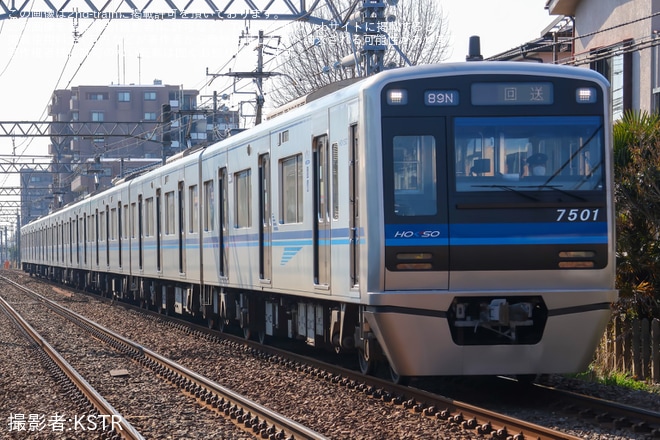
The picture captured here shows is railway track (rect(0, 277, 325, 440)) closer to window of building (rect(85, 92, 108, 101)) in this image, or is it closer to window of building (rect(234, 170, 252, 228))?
window of building (rect(234, 170, 252, 228))

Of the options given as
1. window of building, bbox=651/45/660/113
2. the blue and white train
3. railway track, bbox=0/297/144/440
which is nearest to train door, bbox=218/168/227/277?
railway track, bbox=0/297/144/440

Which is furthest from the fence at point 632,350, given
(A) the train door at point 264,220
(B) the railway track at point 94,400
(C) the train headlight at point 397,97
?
(B) the railway track at point 94,400

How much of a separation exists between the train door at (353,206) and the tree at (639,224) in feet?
12.0

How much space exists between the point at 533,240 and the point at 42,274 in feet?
160

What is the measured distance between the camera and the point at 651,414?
8.12 meters

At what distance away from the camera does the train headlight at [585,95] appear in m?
9.54

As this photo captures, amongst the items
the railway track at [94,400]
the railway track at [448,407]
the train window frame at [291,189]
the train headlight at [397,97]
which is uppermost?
the train headlight at [397,97]

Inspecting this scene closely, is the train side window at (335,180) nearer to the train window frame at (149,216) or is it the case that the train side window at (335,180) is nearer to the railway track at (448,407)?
the railway track at (448,407)

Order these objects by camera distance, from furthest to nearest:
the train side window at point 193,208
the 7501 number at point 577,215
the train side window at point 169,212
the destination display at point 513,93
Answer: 1. the train side window at point 169,212
2. the train side window at point 193,208
3. the destination display at point 513,93
4. the 7501 number at point 577,215

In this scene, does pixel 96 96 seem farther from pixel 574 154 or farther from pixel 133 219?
pixel 574 154

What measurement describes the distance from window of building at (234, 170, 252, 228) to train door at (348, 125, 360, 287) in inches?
166

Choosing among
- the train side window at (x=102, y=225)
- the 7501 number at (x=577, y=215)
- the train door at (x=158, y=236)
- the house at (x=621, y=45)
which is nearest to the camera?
the 7501 number at (x=577, y=215)

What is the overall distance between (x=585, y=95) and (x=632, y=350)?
315 cm

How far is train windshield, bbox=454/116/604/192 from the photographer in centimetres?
930
